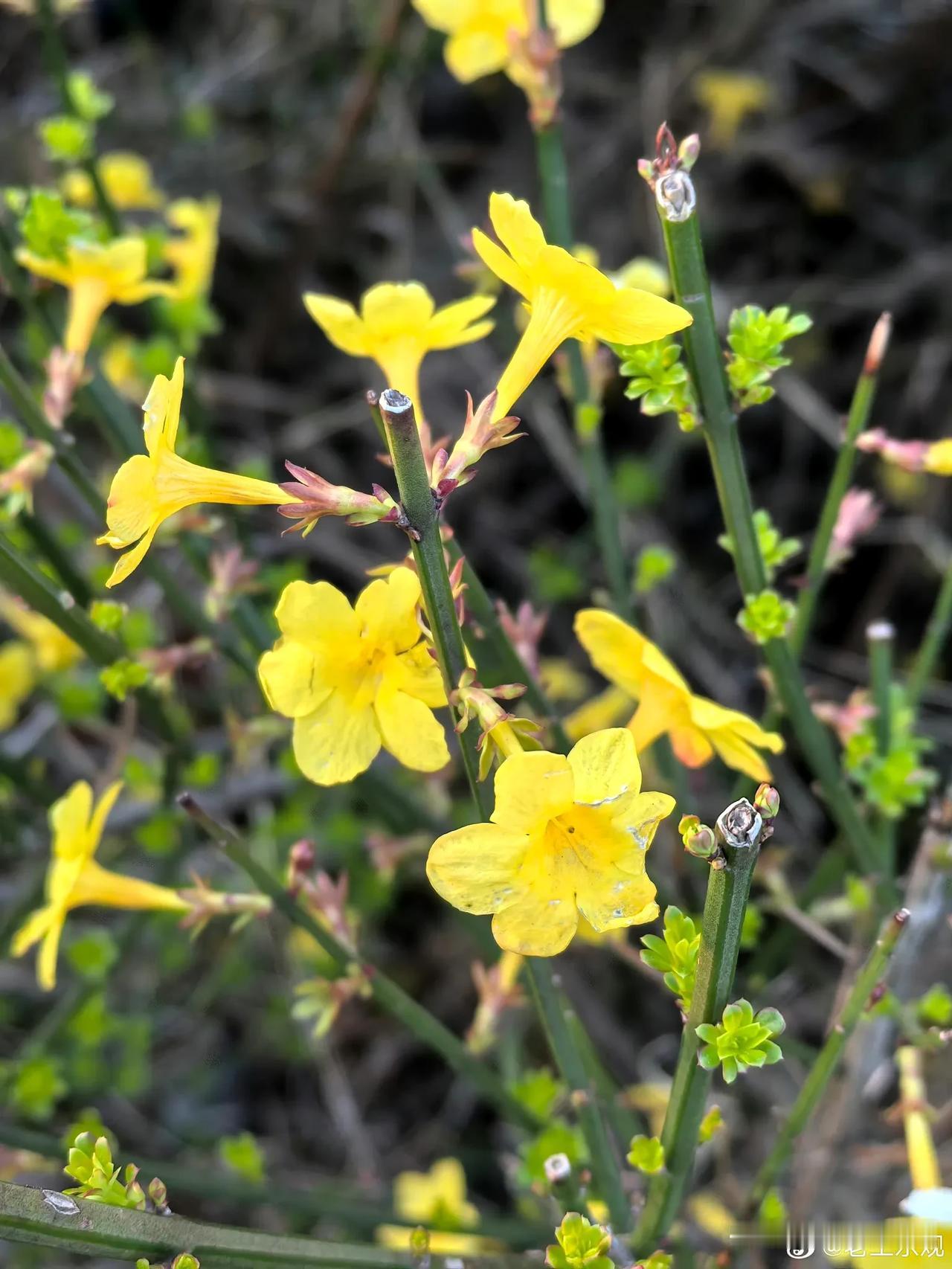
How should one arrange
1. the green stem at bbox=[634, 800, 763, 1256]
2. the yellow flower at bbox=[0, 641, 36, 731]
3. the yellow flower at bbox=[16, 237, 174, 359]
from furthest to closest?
1. the yellow flower at bbox=[0, 641, 36, 731]
2. the yellow flower at bbox=[16, 237, 174, 359]
3. the green stem at bbox=[634, 800, 763, 1256]

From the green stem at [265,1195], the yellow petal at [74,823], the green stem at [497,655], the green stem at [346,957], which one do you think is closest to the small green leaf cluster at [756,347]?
the green stem at [497,655]

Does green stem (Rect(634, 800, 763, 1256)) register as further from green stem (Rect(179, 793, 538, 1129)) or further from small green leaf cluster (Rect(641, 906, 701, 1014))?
green stem (Rect(179, 793, 538, 1129))

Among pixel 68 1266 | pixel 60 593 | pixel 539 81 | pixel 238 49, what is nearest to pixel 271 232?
pixel 238 49

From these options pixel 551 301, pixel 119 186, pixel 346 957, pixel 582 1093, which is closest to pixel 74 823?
pixel 346 957

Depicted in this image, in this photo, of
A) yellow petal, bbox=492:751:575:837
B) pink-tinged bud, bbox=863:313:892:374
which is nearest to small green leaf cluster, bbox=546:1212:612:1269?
yellow petal, bbox=492:751:575:837

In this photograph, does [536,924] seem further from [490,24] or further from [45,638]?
[45,638]
